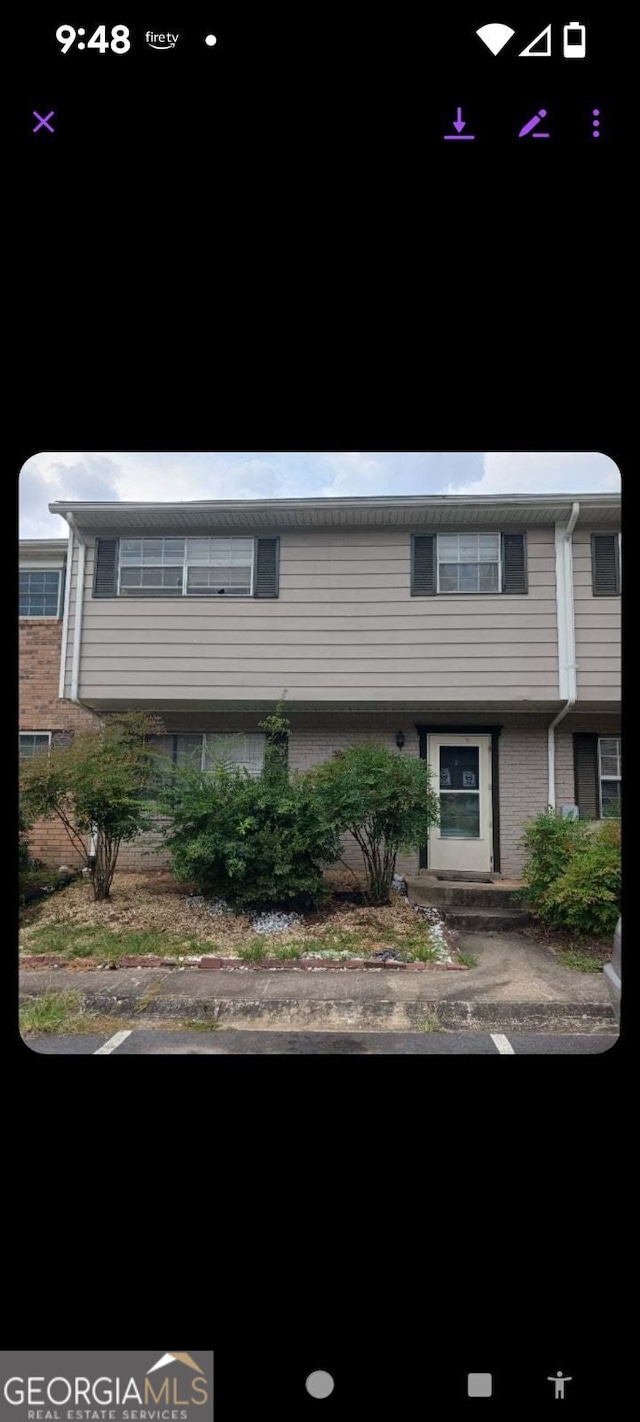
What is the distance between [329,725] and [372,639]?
2.99ft

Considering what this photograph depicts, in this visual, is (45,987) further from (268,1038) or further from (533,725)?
(533,725)

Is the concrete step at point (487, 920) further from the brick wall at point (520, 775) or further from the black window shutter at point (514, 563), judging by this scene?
the black window shutter at point (514, 563)

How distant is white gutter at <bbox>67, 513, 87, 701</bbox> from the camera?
6301 mm

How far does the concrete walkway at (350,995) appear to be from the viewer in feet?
10.2

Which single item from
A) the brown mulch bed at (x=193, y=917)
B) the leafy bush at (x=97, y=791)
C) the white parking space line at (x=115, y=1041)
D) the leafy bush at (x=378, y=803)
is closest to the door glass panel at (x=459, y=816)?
the leafy bush at (x=378, y=803)

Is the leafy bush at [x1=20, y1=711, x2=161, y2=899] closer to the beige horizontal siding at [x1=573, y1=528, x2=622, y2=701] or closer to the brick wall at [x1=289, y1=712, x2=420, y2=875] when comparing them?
the brick wall at [x1=289, y1=712, x2=420, y2=875]

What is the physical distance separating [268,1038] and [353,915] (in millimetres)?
2642

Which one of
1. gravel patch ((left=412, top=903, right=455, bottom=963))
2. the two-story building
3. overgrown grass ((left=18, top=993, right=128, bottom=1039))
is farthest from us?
the two-story building

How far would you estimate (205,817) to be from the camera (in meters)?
5.64

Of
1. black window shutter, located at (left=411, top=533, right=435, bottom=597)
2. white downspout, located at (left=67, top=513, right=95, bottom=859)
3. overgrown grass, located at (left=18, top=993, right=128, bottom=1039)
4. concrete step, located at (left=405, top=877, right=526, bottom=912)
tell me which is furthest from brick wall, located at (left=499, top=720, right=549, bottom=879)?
overgrown grass, located at (left=18, top=993, right=128, bottom=1039)

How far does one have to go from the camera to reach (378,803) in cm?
565

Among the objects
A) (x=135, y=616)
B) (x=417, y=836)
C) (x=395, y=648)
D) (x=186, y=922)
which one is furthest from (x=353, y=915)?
(x=135, y=616)
